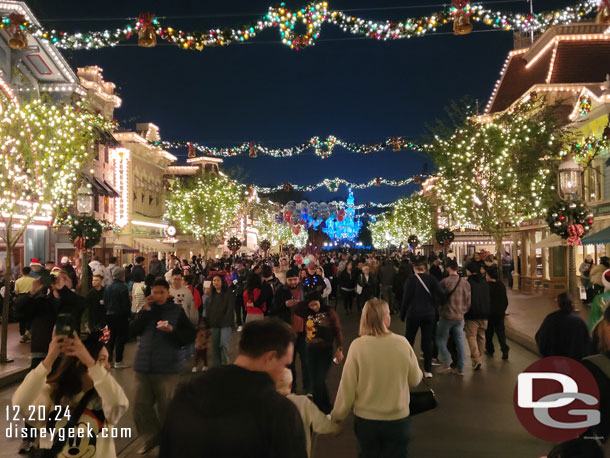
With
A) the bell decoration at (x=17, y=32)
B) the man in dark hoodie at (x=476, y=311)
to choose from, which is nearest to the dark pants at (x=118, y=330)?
the bell decoration at (x=17, y=32)

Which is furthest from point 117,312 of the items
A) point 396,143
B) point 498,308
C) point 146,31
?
point 396,143

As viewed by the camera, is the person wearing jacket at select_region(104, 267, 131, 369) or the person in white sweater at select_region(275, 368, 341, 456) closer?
the person in white sweater at select_region(275, 368, 341, 456)

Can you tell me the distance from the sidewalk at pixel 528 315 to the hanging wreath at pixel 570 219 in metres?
2.35

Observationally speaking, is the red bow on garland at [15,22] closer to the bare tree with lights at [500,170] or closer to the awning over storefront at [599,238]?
the bare tree with lights at [500,170]

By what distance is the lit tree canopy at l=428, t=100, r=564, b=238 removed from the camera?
24.5 meters

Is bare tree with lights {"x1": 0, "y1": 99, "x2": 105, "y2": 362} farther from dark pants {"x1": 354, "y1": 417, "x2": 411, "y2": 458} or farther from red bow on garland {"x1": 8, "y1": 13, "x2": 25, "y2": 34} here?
dark pants {"x1": 354, "y1": 417, "x2": 411, "y2": 458}

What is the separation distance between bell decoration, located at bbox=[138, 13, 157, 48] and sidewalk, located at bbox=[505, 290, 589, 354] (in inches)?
394

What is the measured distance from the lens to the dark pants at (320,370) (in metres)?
7.46

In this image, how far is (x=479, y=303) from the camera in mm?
11227

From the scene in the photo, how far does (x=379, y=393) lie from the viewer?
455cm

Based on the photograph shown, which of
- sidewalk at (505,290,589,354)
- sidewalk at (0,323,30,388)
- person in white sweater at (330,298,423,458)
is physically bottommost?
sidewalk at (0,323,30,388)

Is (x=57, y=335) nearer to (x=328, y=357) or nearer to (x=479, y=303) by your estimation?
(x=328, y=357)

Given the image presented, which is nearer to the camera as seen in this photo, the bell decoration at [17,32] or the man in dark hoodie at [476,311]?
the man in dark hoodie at [476,311]

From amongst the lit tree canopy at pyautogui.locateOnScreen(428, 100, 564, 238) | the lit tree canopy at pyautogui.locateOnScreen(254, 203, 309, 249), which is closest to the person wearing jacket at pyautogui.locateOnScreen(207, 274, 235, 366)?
the lit tree canopy at pyautogui.locateOnScreen(428, 100, 564, 238)
